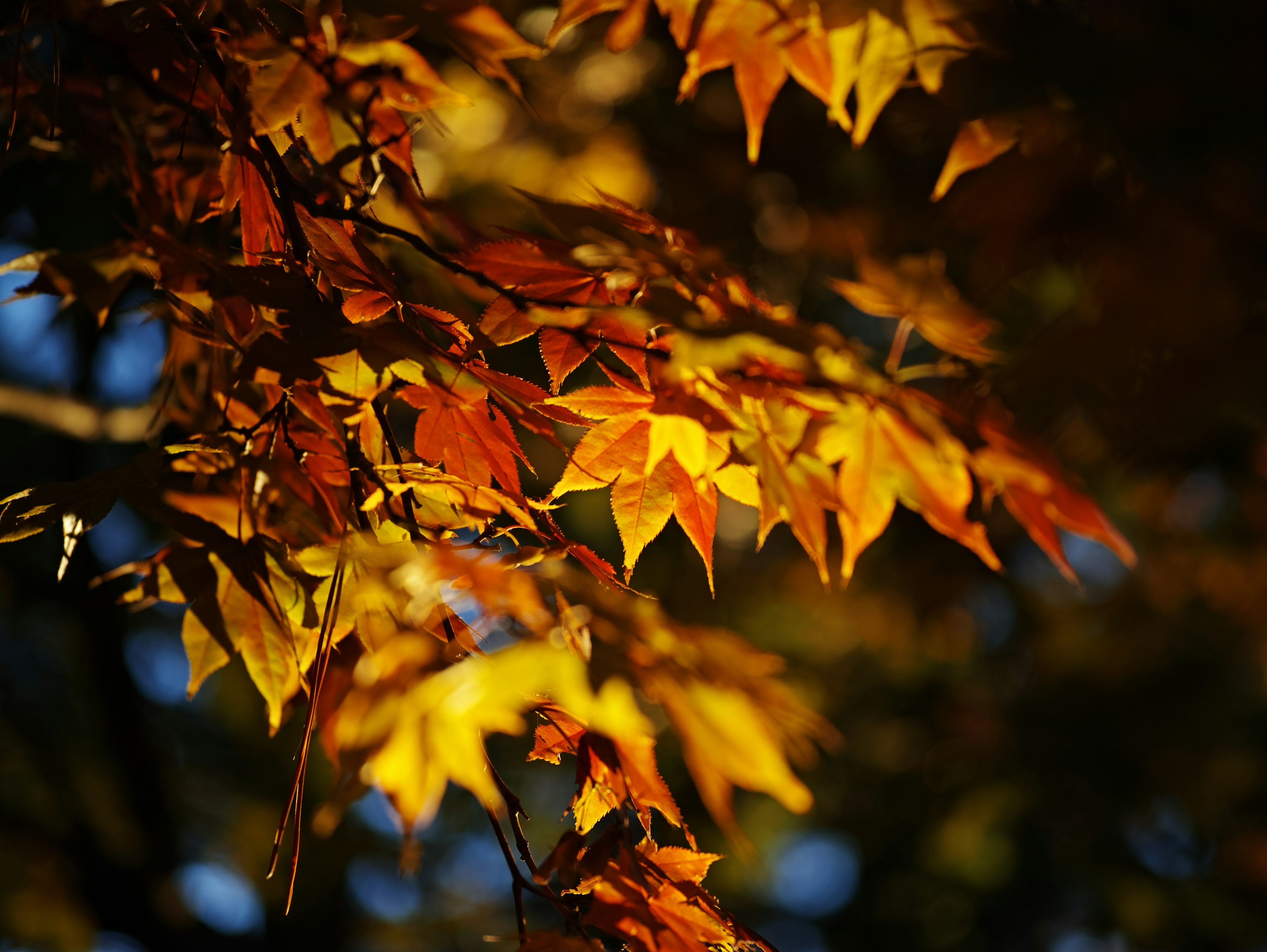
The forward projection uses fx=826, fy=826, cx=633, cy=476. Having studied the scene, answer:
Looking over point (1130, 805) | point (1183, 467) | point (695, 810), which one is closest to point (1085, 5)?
point (1183, 467)

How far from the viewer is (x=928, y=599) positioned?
3.69 meters

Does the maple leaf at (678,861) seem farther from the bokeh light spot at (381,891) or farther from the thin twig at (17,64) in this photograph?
the bokeh light spot at (381,891)

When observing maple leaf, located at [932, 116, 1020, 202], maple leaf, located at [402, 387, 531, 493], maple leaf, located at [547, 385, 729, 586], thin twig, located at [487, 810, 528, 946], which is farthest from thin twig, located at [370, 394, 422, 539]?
maple leaf, located at [932, 116, 1020, 202]

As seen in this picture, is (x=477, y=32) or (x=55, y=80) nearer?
(x=477, y=32)

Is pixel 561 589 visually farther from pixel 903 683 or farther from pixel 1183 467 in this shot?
pixel 903 683

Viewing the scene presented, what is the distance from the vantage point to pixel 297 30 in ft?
2.36

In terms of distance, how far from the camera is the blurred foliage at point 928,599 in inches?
42.7

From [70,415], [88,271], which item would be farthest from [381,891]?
[88,271]

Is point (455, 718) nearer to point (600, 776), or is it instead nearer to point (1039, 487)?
point (600, 776)

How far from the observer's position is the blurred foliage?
3.56 feet

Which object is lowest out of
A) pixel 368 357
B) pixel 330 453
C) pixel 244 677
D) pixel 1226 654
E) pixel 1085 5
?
pixel 244 677

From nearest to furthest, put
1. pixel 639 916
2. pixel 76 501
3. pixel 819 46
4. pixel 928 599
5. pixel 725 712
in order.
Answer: pixel 725 712, pixel 639 916, pixel 76 501, pixel 819 46, pixel 928 599

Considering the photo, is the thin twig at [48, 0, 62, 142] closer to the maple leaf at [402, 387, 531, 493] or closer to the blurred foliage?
the blurred foliage

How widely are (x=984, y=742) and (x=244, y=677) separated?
3.59m
